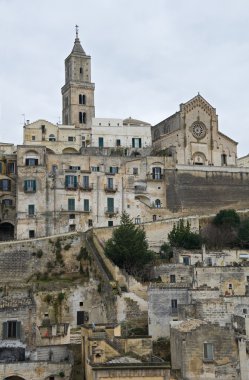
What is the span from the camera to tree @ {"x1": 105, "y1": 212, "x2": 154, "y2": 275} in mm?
49406

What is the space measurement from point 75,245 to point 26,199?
30.7ft

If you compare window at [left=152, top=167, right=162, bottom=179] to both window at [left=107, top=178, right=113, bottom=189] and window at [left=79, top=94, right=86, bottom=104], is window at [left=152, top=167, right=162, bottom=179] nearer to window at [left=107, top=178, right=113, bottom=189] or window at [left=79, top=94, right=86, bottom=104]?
window at [left=107, top=178, right=113, bottom=189]

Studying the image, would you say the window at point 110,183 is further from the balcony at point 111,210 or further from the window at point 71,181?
the window at point 71,181

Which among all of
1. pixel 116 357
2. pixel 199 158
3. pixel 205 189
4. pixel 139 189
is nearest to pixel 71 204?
pixel 139 189

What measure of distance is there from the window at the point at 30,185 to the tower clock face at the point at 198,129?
19.5 meters

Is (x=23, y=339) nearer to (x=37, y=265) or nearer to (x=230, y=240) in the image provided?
(x=37, y=265)

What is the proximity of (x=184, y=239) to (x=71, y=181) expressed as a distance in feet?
42.7

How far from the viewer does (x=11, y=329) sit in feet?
120

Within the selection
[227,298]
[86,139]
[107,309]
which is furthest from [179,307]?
[86,139]

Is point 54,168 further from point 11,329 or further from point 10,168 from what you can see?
point 11,329

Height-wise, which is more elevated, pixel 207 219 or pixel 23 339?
pixel 207 219

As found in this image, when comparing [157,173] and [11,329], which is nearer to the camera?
[11,329]

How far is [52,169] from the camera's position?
64000 millimetres

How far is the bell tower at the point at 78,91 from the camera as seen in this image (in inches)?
3159
